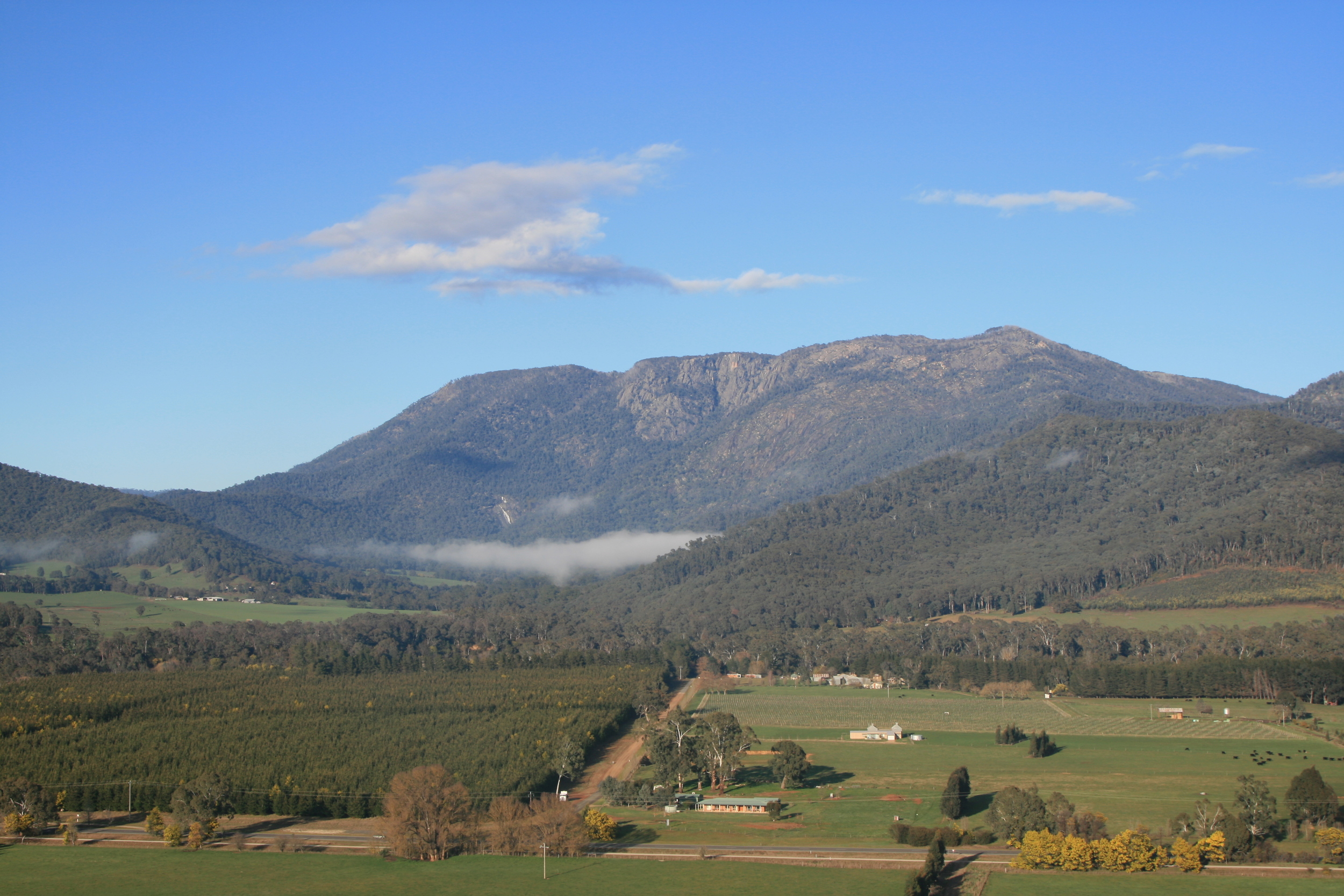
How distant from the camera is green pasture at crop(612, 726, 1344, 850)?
7719 cm

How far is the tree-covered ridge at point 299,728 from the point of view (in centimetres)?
8706

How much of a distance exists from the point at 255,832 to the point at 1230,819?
59455 mm

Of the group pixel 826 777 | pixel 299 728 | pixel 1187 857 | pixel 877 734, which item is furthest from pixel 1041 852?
pixel 299 728

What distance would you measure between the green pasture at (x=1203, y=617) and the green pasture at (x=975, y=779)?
200 ft

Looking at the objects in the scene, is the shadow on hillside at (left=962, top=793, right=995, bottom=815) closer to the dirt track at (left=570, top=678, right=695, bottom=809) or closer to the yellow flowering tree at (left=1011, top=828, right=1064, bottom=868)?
the yellow flowering tree at (left=1011, top=828, right=1064, bottom=868)

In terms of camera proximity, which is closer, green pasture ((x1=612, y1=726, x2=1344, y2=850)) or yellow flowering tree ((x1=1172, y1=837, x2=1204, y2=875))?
yellow flowering tree ((x1=1172, y1=837, x2=1204, y2=875))

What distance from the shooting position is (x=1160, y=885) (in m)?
63.7

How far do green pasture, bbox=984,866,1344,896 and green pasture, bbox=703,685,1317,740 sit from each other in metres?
52.8

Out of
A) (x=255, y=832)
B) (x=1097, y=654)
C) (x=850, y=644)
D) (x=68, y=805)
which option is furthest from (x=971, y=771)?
(x=850, y=644)

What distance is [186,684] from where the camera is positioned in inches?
5246

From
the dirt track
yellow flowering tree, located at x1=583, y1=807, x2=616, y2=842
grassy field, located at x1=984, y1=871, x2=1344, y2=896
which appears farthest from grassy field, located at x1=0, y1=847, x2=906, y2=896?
the dirt track

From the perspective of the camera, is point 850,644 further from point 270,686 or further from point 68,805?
point 68,805

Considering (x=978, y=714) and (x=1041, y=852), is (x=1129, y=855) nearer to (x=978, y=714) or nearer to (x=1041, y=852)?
(x=1041, y=852)

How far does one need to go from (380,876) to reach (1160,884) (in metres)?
41.8
